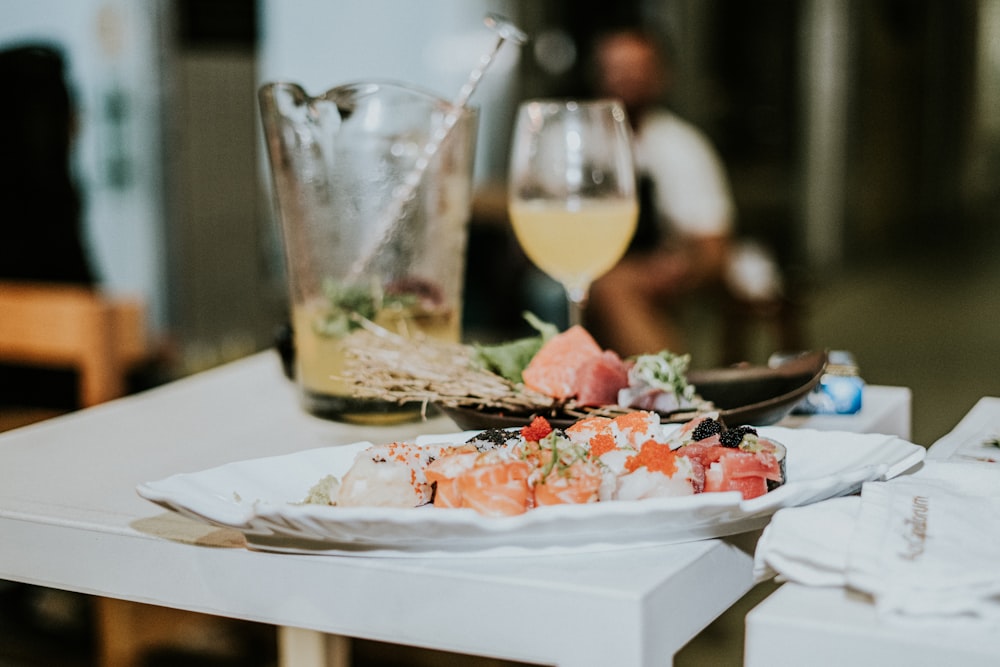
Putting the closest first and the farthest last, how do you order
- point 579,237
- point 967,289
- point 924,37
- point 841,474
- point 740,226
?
point 841,474, point 579,237, point 967,289, point 740,226, point 924,37

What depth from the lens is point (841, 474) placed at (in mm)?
655

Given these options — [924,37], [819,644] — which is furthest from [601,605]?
[924,37]

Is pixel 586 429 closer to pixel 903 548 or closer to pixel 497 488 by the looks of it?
pixel 497 488

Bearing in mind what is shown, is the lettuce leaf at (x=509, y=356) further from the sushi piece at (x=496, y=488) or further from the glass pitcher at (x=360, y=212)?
the sushi piece at (x=496, y=488)

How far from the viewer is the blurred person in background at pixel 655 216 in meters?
2.83

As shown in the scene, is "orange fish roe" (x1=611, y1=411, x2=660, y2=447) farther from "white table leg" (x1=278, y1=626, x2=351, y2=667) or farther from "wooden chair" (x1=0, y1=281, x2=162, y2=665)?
"wooden chair" (x1=0, y1=281, x2=162, y2=665)

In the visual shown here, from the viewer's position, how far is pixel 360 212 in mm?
1009

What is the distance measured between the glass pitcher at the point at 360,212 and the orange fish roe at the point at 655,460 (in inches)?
15.0

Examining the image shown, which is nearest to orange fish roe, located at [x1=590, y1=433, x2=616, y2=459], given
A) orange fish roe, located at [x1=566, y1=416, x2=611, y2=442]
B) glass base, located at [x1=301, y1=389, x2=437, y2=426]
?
orange fish roe, located at [x1=566, y1=416, x2=611, y2=442]

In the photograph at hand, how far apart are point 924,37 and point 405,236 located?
27.4ft

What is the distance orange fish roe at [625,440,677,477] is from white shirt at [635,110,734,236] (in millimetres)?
2227

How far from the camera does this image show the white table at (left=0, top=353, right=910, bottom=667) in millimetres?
565

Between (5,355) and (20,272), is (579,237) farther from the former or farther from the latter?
(20,272)

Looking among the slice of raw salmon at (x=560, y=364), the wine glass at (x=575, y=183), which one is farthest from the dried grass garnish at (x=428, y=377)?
the wine glass at (x=575, y=183)
